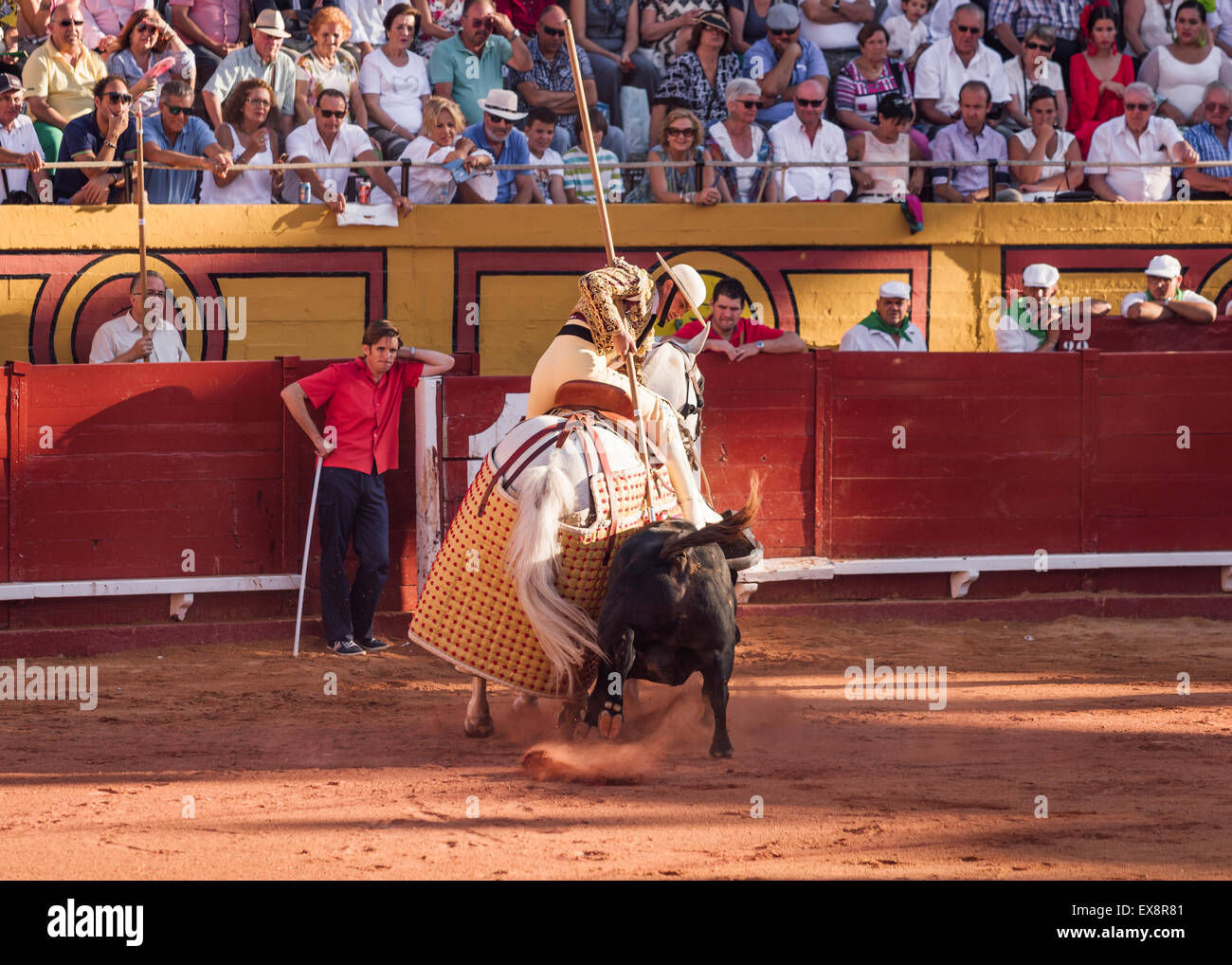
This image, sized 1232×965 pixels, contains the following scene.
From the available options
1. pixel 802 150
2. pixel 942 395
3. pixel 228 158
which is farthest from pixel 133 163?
pixel 942 395

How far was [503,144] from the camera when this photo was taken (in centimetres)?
1009

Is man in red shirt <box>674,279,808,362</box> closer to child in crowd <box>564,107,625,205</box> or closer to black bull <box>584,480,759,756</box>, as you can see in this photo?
child in crowd <box>564,107,625,205</box>

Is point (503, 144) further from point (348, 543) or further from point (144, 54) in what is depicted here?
point (348, 543)

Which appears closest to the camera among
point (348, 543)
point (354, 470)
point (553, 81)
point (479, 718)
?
point (479, 718)

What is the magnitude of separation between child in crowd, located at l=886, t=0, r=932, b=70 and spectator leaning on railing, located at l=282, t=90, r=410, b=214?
409cm

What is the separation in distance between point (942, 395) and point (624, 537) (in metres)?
3.98

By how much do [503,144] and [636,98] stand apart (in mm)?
1232

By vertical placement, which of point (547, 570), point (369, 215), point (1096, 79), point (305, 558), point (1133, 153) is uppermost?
point (1096, 79)

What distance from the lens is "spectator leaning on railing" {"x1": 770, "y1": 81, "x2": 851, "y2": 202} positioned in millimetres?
10336

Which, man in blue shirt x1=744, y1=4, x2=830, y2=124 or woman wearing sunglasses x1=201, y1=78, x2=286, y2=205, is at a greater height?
man in blue shirt x1=744, y1=4, x2=830, y2=124

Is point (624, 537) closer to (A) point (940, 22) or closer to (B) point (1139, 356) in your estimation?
(B) point (1139, 356)

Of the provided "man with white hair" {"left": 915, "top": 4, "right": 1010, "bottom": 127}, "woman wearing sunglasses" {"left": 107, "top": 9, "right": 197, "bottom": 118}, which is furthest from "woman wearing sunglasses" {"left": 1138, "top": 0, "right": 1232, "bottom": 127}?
"woman wearing sunglasses" {"left": 107, "top": 9, "right": 197, "bottom": 118}

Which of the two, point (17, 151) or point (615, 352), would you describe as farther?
point (17, 151)

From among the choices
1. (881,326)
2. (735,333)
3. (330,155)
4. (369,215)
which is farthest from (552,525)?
(330,155)
